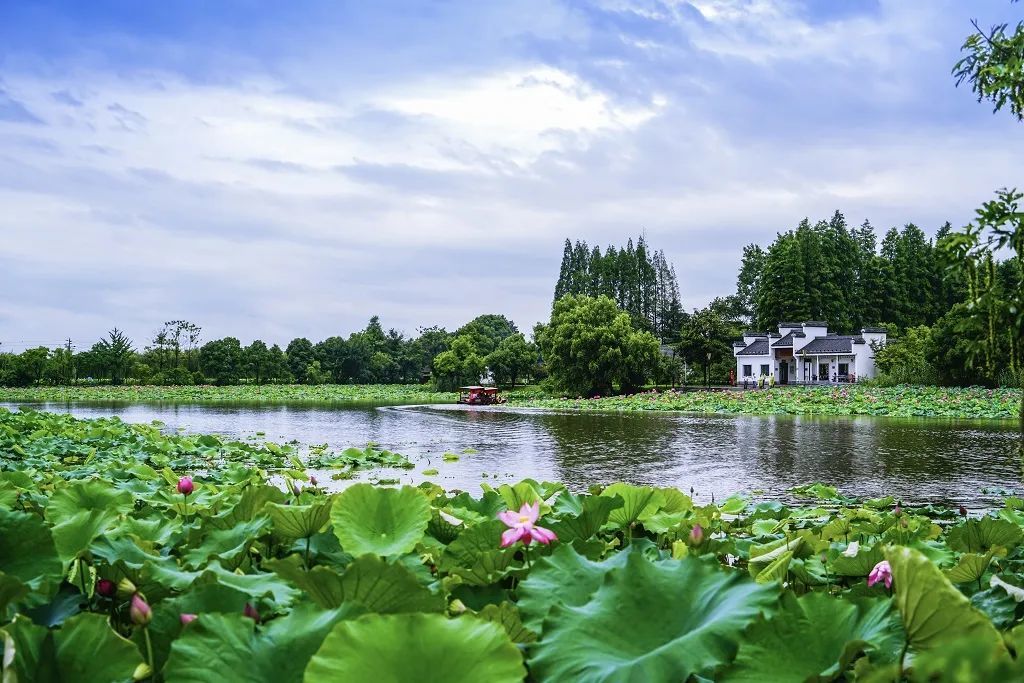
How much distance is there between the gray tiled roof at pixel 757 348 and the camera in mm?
40875

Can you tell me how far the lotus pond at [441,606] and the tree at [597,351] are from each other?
29975mm

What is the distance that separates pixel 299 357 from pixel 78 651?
5552 cm

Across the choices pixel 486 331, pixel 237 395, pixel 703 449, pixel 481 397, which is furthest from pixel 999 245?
pixel 486 331

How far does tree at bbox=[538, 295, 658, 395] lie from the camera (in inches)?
1248

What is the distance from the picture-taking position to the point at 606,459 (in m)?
11.3

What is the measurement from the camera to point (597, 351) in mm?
31844

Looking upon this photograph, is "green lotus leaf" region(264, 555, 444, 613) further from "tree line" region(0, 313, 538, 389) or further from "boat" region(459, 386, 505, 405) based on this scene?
"tree line" region(0, 313, 538, 389)

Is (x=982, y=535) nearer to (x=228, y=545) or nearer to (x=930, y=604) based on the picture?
(x=930, y=604)

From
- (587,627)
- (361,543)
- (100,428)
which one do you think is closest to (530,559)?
(361,543)

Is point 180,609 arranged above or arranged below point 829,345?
below

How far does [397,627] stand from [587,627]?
27 centimetres

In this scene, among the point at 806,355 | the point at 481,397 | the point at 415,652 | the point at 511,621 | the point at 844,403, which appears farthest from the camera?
the point at 806,355

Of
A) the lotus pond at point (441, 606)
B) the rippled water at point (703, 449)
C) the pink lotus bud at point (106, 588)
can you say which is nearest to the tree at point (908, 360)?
the rippled water at point (703, 449)

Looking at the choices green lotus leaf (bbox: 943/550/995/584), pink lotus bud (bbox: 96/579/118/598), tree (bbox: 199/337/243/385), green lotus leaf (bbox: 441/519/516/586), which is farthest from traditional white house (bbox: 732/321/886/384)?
pink lotus bud (bbox: 96/579/118/598)
